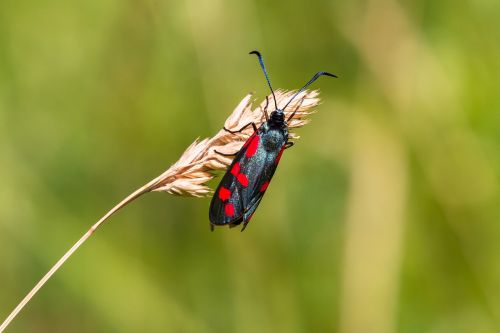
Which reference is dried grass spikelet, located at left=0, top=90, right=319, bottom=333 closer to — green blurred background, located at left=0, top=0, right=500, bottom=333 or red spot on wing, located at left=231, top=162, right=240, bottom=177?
red spot on wing, located at left=231, top=162, right=240, bottom=177

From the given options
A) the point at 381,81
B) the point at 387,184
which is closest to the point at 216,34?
the point at 381,81

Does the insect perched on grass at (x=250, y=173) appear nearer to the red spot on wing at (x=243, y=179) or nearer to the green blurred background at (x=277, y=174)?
the red spot on wing at (x=243, y=179)

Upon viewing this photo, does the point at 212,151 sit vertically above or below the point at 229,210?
above

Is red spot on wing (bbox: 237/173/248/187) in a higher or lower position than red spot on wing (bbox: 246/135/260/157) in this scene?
lower

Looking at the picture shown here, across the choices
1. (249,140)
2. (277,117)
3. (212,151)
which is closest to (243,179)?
(249,140)

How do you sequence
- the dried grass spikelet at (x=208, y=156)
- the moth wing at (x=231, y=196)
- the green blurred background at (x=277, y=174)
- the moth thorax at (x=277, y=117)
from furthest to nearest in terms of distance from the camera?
the green blurred background at (x=277, y=174)
the moth thorax at (x=277, y=117)
the moth wing at (x=231, y=196)
the dried grass spikelet at (x=208, y=156)

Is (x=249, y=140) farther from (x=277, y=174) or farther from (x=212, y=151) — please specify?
(x=277, y=174)

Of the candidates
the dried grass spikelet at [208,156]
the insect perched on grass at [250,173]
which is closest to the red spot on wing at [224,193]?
the insect perched on grass at [250,173]

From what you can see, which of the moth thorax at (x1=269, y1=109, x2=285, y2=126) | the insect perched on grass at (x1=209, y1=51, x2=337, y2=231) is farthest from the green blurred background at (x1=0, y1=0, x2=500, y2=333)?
the moth thorax at (x1=269, y1=109, x2=285, y2=126)
